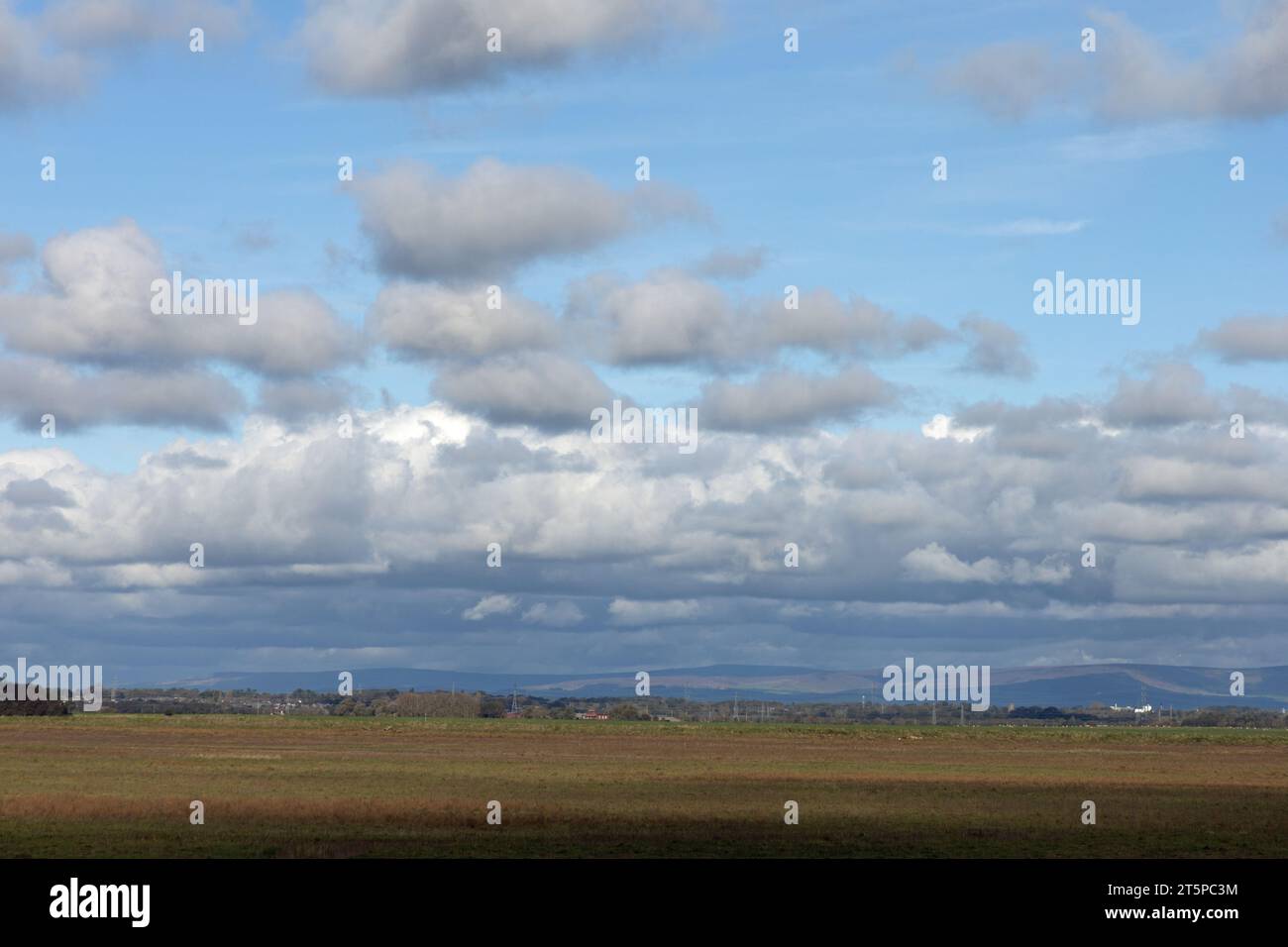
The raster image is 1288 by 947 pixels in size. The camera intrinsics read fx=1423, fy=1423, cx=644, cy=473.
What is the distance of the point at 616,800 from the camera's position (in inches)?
2291

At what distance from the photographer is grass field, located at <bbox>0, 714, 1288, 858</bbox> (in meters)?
42.0

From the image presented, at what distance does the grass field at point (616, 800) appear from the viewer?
4200cm
